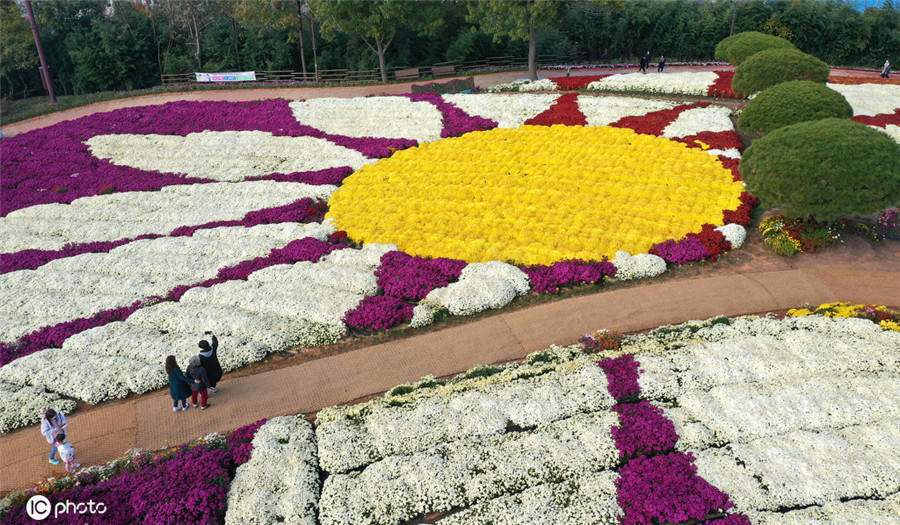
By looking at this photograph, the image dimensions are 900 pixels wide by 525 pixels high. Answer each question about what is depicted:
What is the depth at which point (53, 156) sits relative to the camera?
113 ft

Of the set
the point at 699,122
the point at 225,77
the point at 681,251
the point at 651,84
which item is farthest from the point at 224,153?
the point at 651,84

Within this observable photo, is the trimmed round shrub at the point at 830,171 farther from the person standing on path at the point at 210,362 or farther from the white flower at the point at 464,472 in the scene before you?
the person standing on path at the point at 210,362

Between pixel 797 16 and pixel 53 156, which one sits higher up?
pixel 797 16

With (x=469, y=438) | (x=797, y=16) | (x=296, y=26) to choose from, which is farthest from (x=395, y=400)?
(x=797, y=16)

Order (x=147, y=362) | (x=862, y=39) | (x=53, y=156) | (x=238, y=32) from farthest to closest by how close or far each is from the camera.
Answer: (x=238, y=32) → (x=862, y=39) → (x=53, y=156) → (x=147, y=362)

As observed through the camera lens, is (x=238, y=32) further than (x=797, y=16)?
Yes

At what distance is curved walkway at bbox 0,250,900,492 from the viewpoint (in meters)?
13.0

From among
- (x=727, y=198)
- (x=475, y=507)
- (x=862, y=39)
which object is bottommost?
(x=475, y=507)

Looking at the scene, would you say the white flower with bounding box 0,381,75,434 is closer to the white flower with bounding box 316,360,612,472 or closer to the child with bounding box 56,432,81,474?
the child with bounding box 56,432,81,474

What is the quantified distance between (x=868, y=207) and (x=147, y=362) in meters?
21.0

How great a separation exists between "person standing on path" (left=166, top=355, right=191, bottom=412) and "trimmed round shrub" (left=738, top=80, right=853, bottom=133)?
23.2 metres

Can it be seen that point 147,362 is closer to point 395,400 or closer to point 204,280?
point 204,280

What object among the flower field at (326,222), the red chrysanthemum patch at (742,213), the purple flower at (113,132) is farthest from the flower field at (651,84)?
the red chrysanthemum patch at (742,213)

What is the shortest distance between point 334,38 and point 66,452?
150 ft
